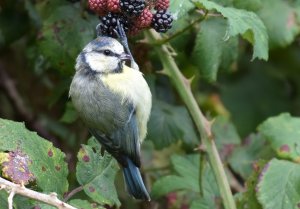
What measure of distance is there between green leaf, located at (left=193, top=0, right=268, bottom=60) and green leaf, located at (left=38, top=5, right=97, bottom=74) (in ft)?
1.92

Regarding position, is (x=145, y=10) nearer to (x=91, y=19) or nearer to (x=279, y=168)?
(x=91, y=19)

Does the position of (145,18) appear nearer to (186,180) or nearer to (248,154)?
(186,180)

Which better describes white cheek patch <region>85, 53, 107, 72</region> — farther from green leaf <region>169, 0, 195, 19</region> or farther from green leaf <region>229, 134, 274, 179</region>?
green leaf <region>229, 134, 274, 179</region>

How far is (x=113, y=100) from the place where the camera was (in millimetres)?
2414

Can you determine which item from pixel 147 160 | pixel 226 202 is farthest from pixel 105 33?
pixel 147 160

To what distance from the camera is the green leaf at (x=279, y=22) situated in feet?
10.1

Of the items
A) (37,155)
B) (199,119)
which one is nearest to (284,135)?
(199,119)

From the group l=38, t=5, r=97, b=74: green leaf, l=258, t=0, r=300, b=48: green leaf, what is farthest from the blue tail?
l=258, t=0, r=300, b=48: green leaf

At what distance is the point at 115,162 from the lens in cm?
234

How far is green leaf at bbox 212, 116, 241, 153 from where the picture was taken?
3.25m

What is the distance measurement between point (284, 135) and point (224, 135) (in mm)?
595

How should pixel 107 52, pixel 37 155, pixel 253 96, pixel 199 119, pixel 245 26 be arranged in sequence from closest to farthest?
pixel 37 155
pixel 245 26
pixel 107 52
pixel 199 119
pixel 253 96

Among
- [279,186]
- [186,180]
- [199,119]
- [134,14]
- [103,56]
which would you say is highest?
[134,14]

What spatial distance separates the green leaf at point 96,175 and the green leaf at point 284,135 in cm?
74
